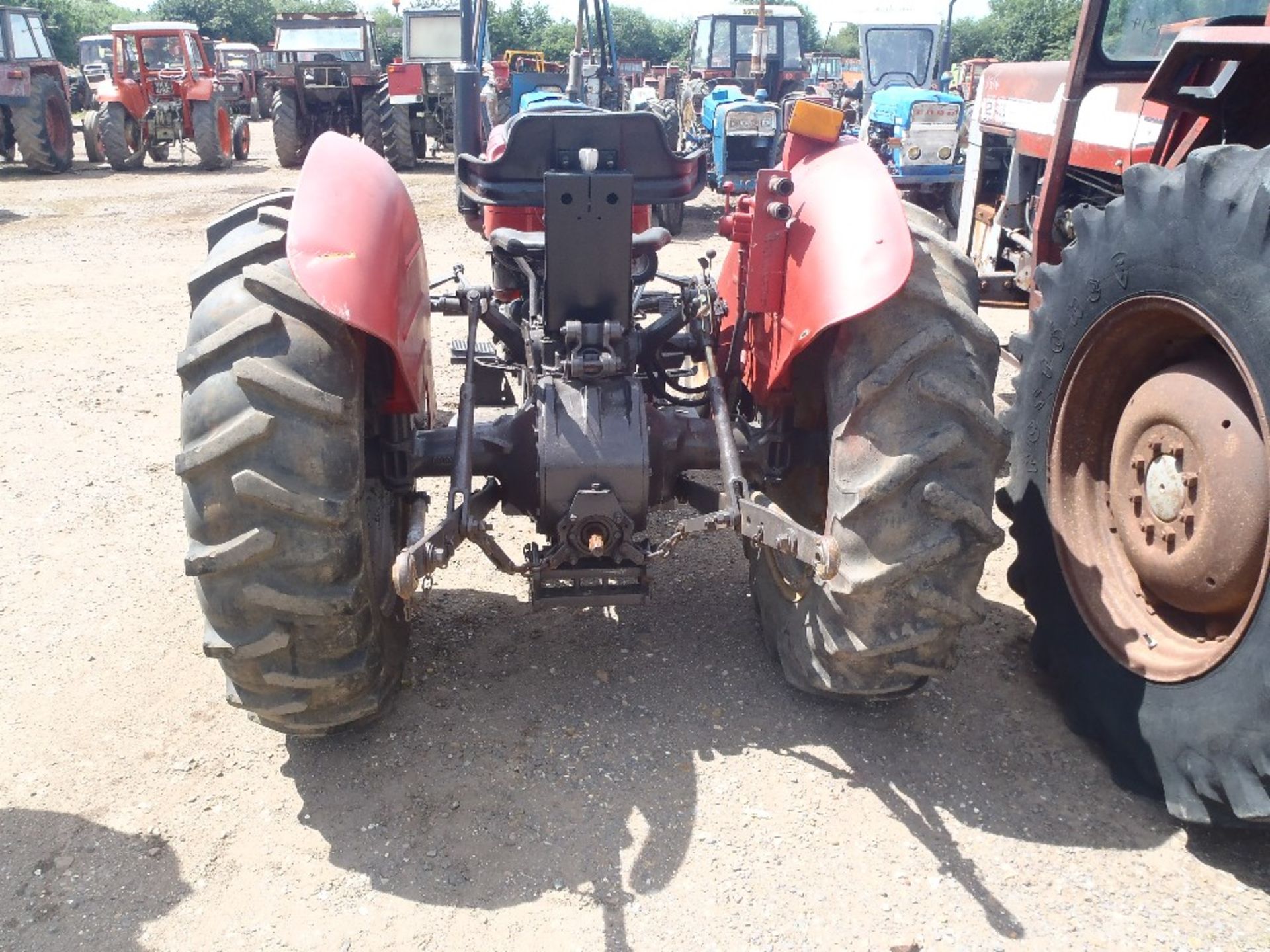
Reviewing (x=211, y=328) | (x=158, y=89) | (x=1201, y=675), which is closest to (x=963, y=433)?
(x=1201, y=675)

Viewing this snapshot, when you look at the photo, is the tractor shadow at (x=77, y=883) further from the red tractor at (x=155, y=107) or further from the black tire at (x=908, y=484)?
the red tractor at (x=155, y=107)

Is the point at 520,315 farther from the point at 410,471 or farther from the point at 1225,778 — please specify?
the point at 1225,778

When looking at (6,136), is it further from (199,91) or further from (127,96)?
(199,91)

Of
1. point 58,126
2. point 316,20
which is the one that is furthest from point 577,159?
point 316,20

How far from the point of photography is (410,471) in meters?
2.88

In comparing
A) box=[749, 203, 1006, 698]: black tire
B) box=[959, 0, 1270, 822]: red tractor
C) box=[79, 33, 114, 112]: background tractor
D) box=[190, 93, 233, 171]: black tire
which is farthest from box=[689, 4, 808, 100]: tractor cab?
box=[79, 33, 114, 112]: background tractor

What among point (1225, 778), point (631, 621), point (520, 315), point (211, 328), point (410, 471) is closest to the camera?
point (1225, 778)

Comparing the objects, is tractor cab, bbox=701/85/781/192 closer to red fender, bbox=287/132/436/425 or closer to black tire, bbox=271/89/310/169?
black tire, bbox=271/89/310/169

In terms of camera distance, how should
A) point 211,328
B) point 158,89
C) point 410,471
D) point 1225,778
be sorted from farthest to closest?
point 158,89
point 410,471
point 211,328
point 1225,778

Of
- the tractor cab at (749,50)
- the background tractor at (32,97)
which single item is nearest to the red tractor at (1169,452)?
the tractor cab at (749,50)

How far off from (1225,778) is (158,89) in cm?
1826

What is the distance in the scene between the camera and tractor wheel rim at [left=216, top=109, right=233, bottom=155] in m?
16.7

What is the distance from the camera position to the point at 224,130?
55.7ft

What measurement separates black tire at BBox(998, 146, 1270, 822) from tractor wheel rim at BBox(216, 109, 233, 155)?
16.4 metres
